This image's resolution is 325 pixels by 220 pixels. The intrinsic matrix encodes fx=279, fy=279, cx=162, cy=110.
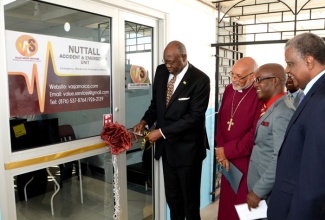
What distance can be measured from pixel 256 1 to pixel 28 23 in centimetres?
263

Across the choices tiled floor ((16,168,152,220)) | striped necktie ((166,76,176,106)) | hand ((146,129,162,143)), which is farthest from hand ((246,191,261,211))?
tiled floor ((16,168,152,220))

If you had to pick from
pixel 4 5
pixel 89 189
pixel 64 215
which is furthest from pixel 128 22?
pixel 64 215

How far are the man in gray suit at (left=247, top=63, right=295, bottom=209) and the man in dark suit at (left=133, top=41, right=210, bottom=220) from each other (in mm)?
566

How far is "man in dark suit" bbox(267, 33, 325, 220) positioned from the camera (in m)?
1.06

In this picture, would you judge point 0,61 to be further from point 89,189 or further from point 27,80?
point 89,189

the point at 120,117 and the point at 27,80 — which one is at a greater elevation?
the point at 27,80

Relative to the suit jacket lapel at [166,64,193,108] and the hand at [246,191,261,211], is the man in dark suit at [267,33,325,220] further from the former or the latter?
the suit jacket lapel at [166,64,193,108]

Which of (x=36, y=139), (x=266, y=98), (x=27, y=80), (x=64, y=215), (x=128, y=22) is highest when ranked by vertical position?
(x=128, y=22)

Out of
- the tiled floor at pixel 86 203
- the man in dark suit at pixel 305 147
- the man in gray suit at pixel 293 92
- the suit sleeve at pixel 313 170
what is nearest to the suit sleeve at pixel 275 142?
the man in dark suit at pixel 305 147

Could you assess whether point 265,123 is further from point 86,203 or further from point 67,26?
point 86,203

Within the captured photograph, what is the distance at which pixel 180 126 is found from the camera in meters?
2.21

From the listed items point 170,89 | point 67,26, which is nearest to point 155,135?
point 170,89

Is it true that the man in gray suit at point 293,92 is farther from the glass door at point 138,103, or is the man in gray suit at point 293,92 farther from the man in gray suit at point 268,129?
the glass door at point 138,103

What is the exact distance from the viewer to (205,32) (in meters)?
3.37
